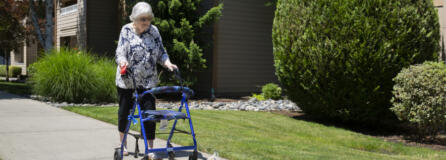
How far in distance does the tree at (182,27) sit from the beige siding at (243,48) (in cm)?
120

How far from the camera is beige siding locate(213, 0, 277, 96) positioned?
1330cm

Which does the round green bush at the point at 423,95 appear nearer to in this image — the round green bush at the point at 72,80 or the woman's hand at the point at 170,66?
the woman's hand at the point at 170,66

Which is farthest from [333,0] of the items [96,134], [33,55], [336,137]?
[33,55]

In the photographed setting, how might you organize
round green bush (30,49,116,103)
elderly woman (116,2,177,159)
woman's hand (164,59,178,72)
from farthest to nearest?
round green bush (30,49,116,103) → elderly woman (116,2,177,159) → woman's hand (164,59,178,72)

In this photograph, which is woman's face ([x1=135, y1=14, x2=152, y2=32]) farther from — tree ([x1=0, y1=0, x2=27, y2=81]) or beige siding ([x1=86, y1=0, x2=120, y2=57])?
tree ([x1=0, y1=0, x2=27, y2=81])

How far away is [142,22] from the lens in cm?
397

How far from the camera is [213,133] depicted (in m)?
6.38

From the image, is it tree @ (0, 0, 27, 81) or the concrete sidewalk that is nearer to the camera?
the concrete sidewalk

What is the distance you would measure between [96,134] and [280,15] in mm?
4540

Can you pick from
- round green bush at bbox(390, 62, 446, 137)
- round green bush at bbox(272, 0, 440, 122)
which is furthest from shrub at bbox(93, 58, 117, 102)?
round green bush at bbox(390, 62, 446, 137)

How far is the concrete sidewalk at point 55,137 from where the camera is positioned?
4.57 metres

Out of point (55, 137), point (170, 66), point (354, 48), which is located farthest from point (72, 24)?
point (170, 66)

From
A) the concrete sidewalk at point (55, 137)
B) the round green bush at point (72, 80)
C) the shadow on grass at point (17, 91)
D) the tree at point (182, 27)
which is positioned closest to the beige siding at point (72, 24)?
the shadow on grass at point (17, 91)

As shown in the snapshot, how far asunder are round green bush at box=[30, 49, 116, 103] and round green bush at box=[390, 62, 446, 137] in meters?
7.15
